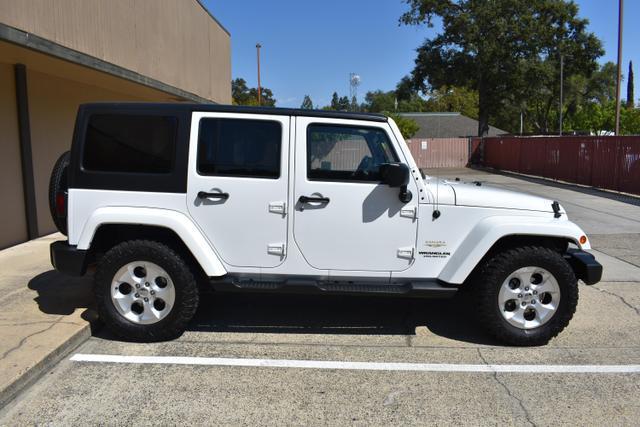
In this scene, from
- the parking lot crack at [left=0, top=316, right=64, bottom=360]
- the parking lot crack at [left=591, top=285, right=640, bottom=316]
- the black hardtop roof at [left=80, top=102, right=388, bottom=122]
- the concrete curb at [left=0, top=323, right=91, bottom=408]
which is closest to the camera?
the concrete curb at [left=0, top=323, right=91, bottom=408]

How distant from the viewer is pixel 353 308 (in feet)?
18.3

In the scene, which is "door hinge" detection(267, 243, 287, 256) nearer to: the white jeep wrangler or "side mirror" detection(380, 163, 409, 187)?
the white jeep wrangler

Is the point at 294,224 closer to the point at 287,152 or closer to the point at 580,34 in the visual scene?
the point at 287,152

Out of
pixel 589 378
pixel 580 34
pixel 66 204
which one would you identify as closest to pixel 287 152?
pixel 66 204

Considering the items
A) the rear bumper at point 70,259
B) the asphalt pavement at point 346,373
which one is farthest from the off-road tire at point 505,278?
the rear bumper at point 70,259

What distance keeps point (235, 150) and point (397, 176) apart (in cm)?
136

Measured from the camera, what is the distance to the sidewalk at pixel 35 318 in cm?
390

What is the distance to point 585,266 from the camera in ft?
15.2

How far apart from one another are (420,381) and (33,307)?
3.72 meters

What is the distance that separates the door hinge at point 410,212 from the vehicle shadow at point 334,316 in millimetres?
1169

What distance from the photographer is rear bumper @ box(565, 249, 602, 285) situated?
4.62m

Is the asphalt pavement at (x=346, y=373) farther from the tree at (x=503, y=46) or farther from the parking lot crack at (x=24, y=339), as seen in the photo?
the tree at (x=503, y=46)

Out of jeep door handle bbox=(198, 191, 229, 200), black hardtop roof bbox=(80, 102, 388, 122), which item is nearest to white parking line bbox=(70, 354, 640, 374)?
jeep door handle bbox=(198, 191, 229, 200)

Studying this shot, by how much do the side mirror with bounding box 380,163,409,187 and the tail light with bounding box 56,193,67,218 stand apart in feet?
9.03
